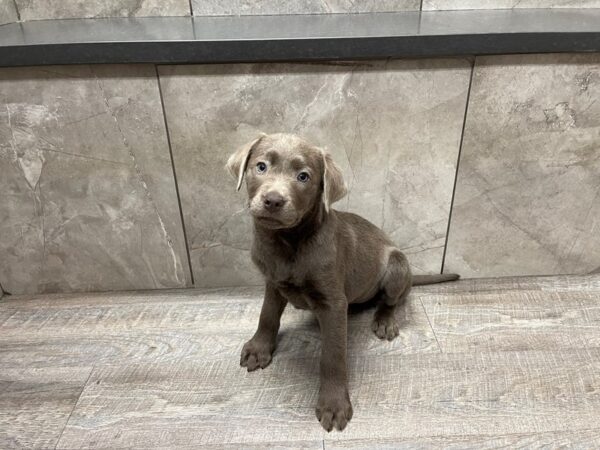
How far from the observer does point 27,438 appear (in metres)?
1.66

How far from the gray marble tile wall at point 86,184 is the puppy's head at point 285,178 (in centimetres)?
67

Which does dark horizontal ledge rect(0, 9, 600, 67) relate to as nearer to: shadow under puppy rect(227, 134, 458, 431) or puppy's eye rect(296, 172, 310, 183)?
shadow under puppy rect(227, 134, 458, 431)

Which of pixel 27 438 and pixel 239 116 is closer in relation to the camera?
pixel 27 438

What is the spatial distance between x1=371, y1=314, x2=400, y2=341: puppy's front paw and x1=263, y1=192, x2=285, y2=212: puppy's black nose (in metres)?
0.93

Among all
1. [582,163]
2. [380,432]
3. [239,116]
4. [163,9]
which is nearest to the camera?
[380,432]

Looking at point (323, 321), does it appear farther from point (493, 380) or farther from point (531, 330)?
point (531, 330)

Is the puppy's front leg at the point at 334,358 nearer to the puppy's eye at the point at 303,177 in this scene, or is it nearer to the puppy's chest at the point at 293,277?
the puppy's chest at the point at 293,277

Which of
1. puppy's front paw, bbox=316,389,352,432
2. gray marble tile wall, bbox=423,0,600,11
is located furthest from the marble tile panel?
puppy's front paw, bbox=316,389,352,432

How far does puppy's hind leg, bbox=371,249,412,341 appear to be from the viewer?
6.76 feet

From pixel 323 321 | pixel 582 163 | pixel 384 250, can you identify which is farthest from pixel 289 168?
pixel 582 163

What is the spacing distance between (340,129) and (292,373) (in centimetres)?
108

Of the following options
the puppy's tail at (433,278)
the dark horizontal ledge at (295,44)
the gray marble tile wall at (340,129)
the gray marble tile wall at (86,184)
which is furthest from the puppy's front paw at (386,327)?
the dark horizontal ledge at (295,44)

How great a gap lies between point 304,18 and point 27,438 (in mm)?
2121

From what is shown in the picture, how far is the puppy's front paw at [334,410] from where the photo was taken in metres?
1.67
